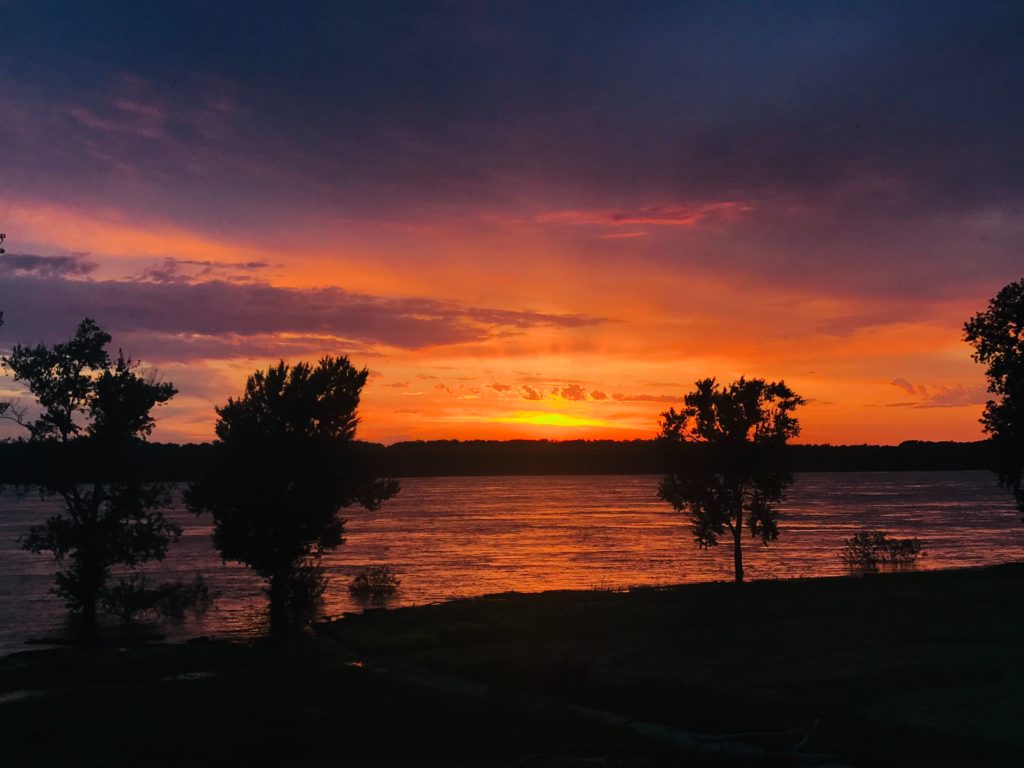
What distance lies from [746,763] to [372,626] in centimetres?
2972

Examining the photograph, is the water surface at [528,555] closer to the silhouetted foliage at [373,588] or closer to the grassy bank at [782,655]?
the silhouetted foliage at [373,588]

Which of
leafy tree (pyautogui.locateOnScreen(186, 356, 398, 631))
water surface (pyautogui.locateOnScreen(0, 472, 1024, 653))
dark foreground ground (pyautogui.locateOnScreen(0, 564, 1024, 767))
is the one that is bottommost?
water surface (pyautogui.locateOnScreen(0, 472, 1024, 653))

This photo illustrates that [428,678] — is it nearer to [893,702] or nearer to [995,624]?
[893,702]

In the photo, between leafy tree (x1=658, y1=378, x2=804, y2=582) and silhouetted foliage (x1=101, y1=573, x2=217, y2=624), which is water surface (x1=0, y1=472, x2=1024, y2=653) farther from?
A: leafy tree (x1=658, y1=378, x2=804, y2=582)

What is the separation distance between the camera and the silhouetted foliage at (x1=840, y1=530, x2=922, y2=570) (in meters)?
79.6

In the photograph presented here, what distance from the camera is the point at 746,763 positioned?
1466 cm

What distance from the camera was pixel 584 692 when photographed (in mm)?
22141

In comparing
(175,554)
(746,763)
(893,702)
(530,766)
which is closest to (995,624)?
(893,702)

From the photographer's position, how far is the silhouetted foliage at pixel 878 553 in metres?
79.6

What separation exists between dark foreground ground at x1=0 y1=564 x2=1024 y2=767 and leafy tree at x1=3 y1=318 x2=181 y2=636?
14807mm

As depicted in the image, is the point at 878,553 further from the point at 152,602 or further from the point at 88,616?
the point at 88,616

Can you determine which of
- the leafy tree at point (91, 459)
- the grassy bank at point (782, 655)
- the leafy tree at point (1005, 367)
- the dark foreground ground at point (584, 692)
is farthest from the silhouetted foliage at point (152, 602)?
the leafy tree at point (1005, 367)

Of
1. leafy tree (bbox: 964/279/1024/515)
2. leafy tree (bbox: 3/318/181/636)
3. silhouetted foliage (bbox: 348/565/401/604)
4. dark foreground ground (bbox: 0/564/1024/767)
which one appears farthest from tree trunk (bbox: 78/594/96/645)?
leafy tree (bbox: 964/279/1024/515)

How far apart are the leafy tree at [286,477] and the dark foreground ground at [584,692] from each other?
1289cm
